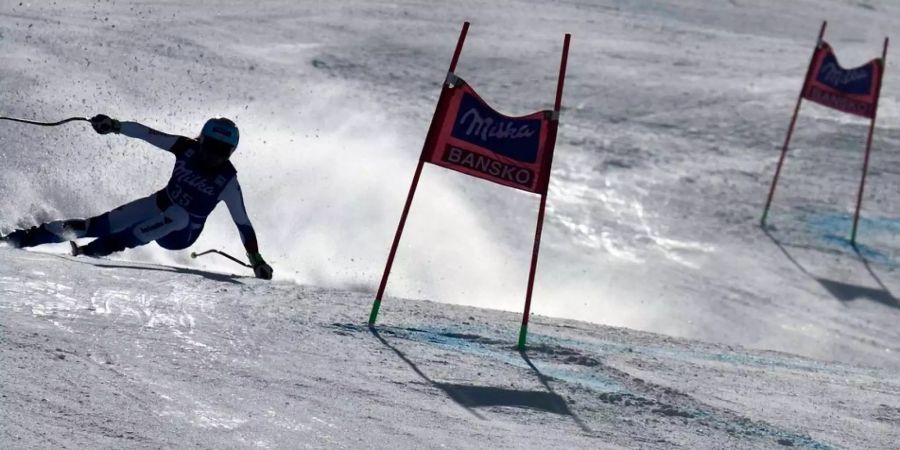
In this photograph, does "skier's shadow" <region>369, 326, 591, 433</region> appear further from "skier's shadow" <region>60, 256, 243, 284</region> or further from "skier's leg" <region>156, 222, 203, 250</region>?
"skier's leg" <region>156, 222, 203, 250</region>

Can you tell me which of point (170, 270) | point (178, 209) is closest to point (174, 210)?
point (178, 209)

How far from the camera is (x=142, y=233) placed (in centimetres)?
916

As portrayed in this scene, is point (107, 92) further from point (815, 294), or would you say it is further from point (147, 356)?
point (147, 356)

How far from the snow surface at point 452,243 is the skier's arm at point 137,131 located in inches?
35.3

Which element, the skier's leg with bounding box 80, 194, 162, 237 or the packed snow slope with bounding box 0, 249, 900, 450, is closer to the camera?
the packed snow slope with bounding box 0, 249, 900, 450

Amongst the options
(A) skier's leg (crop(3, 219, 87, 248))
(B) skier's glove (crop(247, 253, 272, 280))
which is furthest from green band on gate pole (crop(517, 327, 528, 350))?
(A) skier's leg (crop(3, 219, 87, 248))

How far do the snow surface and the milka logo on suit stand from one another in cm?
67

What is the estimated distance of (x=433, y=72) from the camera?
18984 millimetres

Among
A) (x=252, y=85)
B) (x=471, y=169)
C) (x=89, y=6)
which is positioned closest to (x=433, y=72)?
(x=252, y=85)

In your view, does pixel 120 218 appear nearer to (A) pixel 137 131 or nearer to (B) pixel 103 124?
(A) pixel 137 131

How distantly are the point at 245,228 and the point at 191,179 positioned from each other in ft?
1.78

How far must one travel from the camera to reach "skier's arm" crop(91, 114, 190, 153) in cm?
831

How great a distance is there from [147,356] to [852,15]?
24.8 m

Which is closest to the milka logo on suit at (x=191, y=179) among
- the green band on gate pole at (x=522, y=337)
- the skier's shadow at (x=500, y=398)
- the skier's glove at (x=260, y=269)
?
the skier's glove at (x=260, y=269)
